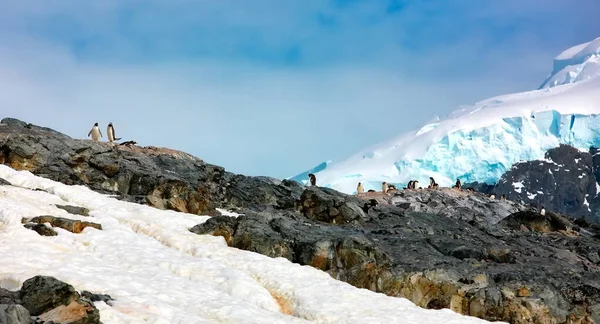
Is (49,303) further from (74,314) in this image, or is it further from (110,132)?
(110,132)

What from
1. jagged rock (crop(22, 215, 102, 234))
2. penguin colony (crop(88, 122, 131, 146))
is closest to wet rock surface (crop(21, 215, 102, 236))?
jagged rock (crop(22, 215, 102, 234))

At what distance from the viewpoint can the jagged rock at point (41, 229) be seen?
2756 cm

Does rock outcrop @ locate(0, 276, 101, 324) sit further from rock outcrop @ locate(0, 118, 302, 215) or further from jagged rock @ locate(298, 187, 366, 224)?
jagged rock @ locate(298, 187, 366, 224)

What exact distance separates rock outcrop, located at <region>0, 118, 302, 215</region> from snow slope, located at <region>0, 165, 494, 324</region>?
17.6ft

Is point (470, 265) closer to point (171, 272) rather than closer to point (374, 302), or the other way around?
point (374, 302)

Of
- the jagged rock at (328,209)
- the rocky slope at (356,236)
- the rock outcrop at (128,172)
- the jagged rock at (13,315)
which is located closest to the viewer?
the jagged rock at (13,315)

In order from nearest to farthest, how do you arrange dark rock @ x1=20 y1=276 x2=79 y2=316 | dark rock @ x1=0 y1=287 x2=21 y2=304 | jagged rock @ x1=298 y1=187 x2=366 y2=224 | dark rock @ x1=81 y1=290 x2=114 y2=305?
dark rock @ x1=0 y1=287 x2=21 y2=304 < dark rock @ x1=20 y1=276 x2=79 y2=316 < dark rock @ x1=81 y1=290 x2=114 y2=305 < jagged rock @ x1=298 y1=187 x2=366 y2=224

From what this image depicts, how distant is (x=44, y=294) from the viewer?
19266 millimetres

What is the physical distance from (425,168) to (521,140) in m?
34.5

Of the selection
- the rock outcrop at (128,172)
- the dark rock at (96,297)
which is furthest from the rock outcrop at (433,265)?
the dark rock at (96,297)

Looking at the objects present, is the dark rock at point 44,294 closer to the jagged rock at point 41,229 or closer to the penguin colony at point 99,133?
the jagged rock at point 41,229

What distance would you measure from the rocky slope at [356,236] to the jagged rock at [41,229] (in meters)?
0.11

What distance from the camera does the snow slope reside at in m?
22.2

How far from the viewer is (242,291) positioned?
26391 millimetres
